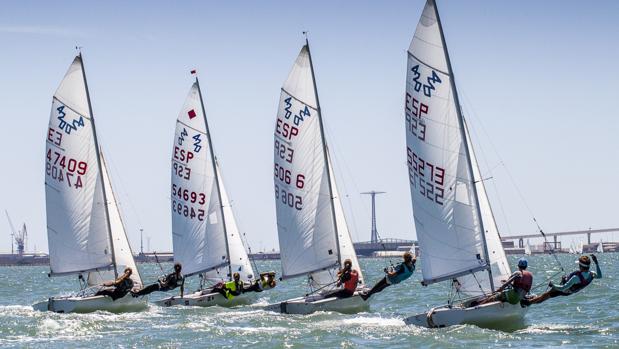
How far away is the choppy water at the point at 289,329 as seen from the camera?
1156 inches

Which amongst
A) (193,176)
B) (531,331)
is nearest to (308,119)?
(193,176)

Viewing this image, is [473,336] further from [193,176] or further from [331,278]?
[193,176]

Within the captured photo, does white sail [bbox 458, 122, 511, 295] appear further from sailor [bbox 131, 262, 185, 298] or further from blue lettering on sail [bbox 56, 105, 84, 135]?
blue lettering on sail [bbox 56, 105, 84, 135]

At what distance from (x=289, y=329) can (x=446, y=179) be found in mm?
5659

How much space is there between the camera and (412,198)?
33.2 m

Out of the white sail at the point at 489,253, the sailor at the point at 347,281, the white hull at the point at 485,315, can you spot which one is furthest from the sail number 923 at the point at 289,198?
the white hull at the point at 485,315

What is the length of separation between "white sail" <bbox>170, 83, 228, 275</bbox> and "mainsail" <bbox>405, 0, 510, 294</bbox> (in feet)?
52.9

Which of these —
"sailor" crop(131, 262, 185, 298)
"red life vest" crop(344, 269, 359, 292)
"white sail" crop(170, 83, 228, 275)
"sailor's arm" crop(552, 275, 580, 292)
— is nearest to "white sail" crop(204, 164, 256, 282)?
"white sail" crop(170, 83, 228, 275)

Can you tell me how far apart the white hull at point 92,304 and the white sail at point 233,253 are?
7150 millimetres

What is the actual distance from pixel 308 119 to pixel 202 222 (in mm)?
8586

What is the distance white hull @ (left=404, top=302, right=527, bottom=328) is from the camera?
1203 inches

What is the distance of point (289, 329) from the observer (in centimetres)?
3288

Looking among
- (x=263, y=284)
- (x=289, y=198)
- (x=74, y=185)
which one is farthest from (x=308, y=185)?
(x=74, y=185)

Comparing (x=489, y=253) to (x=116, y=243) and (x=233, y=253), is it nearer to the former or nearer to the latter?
(x=116, y=243)
